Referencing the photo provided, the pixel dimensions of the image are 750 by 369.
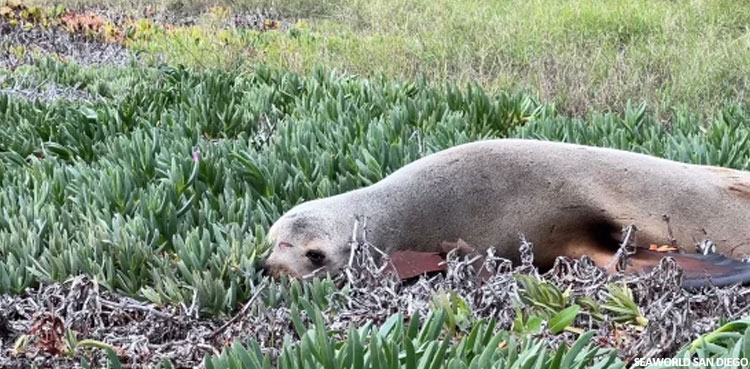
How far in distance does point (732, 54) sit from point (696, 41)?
33.1 inches

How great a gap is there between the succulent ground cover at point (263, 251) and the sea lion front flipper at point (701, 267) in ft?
0.26

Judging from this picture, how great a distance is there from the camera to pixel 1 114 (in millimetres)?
5535

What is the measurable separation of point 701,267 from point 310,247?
3.61 feet

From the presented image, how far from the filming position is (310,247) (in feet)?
9.78

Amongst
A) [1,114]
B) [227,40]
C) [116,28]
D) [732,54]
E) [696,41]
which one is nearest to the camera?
[1,114]

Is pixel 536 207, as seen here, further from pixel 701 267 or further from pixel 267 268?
pixel 267 268

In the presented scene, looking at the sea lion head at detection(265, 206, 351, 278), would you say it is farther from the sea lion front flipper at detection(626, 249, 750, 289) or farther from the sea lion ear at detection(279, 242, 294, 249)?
the sea lion front flipper at detection(626, 249, 750, 289)

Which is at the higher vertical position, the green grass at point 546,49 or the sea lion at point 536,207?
the sea lion at point 536,207

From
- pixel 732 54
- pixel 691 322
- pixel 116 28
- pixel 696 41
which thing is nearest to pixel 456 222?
pixel 691 322

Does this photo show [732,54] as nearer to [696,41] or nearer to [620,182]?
[696,41]

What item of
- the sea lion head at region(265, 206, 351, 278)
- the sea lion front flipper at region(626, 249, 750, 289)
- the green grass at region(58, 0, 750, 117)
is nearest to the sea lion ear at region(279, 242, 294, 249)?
the sea lion head at region(265, 206, 351, 278)

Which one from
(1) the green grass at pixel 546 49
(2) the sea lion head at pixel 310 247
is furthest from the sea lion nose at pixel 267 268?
(1) the green grass at pixel 546 49

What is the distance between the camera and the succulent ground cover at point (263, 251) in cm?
215

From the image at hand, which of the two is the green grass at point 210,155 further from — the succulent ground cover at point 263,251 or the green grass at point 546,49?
the green grass at point 546,49
